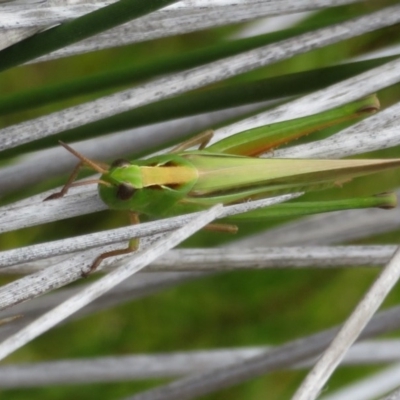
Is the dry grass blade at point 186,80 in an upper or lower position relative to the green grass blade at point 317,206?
upper

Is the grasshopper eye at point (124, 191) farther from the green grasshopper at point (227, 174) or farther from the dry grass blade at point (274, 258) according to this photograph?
the dry grass blade at point (274, 258)

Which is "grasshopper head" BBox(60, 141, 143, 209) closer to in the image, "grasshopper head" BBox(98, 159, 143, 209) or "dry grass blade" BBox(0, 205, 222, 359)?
"grasshopper head" BBox(98, 159, 143, 209)

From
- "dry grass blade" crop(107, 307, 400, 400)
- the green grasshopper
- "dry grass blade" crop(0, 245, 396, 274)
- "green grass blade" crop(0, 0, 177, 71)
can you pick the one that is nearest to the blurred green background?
"dry grass blade" crop(107, 307, 400, 400)

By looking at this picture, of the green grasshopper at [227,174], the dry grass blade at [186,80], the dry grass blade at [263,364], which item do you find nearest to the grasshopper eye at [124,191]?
the green grasshopper at [227,174]

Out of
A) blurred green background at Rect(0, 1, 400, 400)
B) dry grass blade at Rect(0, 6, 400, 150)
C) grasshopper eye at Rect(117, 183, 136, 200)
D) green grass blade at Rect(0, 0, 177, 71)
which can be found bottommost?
blurred green background at Rect(0, 1, 400, 400)

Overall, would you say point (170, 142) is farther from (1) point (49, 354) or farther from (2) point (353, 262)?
(1) point (49, 354)

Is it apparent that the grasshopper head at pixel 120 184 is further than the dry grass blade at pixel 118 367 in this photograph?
No
